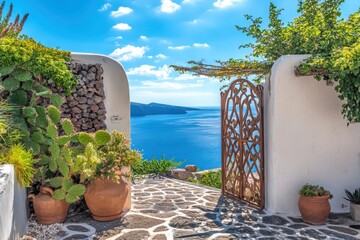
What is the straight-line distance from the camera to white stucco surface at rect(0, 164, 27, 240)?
10.5ft

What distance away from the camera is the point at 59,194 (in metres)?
4.91

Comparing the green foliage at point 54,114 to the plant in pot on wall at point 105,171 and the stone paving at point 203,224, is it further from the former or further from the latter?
the stone paving at point 203,224

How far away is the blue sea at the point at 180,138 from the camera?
1015 cm

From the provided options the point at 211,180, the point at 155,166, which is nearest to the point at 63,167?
the point at 155,166

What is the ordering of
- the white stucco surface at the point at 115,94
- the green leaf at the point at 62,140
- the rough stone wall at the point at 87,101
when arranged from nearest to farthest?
the green leaf at the point at 62,140
the rough stone wall at the point at 87,101
the white stucco surface at the point at 115,94

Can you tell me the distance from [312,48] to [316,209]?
2.85 m

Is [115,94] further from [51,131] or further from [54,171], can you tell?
[54,171]

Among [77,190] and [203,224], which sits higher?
[77,190]

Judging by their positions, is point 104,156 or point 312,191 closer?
point 312,191

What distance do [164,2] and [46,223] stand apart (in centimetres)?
510

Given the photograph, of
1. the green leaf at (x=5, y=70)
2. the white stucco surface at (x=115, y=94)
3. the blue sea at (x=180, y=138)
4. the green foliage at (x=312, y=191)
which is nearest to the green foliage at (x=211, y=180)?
the blue sea at (x=180, y=138)

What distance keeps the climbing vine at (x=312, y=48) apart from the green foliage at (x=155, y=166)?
11.9ft

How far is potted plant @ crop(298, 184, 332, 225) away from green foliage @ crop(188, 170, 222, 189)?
355cm

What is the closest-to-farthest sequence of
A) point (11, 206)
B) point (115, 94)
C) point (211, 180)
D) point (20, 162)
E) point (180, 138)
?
point (11, 206) < point (20, 162) < point (115, 94) < point (211, 180) < point (180, 138)
